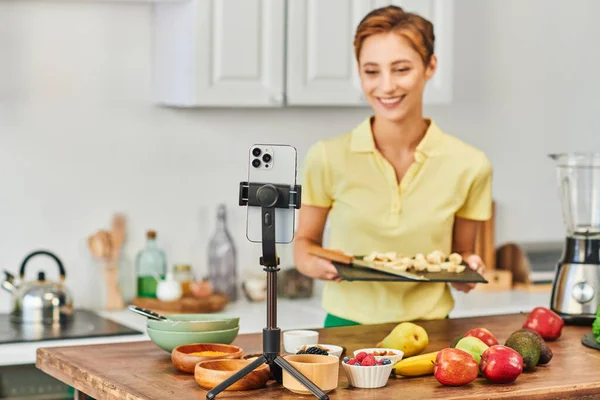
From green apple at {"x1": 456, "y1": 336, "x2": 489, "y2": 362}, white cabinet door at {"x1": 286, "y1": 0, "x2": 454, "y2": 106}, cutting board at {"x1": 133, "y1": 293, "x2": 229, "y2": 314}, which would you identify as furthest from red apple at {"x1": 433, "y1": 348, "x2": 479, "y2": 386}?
white cabinet door at {"x1": 286, "y1": 0, "x2": 454, "y2": 106}

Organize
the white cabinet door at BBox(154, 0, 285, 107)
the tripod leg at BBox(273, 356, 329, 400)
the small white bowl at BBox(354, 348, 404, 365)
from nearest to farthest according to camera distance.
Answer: the tripod leg at BBox(273, 356, 329, 400) < the small white bowl at BBox(354, 348, 404, 365) < the white cabinet door at BBox(154, 0, 285, 107)

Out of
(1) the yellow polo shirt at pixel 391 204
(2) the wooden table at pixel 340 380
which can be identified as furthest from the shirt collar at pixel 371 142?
(2) the wooden table at pixel 340 380

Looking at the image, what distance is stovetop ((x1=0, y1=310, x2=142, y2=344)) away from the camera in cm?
350

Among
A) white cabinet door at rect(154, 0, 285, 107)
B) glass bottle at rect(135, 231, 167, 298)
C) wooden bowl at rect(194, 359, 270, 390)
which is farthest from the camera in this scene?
glass bottle at rect(135, 231, 167, 298)

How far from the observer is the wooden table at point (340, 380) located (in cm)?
201

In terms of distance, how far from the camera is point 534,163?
16.4 ft

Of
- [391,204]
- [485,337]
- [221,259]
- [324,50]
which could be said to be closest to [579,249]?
[391,204]

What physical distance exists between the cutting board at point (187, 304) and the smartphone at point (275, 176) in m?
1.99

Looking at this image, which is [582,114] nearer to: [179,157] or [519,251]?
[519,251]

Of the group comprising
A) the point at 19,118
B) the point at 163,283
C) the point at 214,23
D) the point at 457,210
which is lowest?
the point at 163,283

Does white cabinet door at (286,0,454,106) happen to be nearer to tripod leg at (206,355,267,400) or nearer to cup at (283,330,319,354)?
cup at (283,330,319,354)

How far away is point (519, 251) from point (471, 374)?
2709 mm

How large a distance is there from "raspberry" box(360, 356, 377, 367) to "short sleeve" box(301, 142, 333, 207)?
108 cm

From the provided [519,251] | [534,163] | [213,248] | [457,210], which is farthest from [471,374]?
[534,163]
